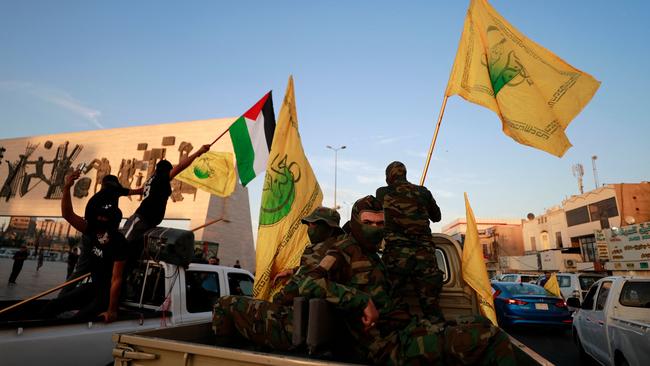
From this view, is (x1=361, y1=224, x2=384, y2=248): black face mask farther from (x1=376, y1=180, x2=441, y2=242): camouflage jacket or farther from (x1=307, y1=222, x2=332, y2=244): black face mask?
(x1=376, y1=180, x2=441, y2=242): camouflage jacket

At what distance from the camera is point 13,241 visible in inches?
1462

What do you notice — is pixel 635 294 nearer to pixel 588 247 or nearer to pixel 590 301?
pixel 590 301

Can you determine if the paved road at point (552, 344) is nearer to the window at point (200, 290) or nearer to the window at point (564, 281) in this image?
the window at point (564, 281)

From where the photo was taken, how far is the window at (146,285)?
13.7 ft

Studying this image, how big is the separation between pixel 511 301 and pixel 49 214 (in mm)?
40716

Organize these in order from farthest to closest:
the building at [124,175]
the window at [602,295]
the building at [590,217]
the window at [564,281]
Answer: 1. the building at [590,217]
2. the building at [124,175]
3. the window at [564,281]
4. the window at [602,295]

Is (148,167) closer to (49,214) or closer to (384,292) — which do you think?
(49,214)

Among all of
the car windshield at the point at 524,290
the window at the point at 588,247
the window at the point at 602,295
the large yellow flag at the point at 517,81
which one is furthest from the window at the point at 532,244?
the large yellow flag at the point at 517,81

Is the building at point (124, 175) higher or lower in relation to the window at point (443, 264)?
higher

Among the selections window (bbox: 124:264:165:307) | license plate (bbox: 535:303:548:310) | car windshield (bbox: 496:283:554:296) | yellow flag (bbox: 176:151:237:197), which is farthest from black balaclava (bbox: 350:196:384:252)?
car windshield (bbox: 496:283:554:296)

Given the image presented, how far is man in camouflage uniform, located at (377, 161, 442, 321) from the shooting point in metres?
3.19

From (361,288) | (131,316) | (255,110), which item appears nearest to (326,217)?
(361,288)

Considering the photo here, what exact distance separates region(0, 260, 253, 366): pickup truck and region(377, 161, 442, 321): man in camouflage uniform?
8.31 feet

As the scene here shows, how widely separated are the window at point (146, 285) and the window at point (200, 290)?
31 cm
